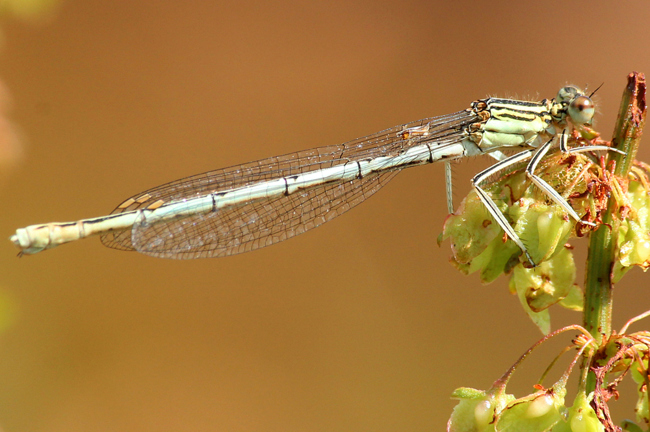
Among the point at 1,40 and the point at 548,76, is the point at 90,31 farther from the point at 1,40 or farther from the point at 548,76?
the point at 548,76

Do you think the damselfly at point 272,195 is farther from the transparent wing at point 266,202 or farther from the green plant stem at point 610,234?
the green plant stem at point 610,234

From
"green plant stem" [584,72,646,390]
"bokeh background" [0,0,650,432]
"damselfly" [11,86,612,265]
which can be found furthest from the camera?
"bokeh background" [0,0,650,432]

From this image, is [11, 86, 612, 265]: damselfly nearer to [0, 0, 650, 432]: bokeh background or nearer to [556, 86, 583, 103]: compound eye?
[556, 86, 583, 103]: compound eye

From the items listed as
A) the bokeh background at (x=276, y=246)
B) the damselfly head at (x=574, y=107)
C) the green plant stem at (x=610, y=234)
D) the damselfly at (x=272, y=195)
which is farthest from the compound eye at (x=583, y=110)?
the bokeh background at (x=276, y=246)

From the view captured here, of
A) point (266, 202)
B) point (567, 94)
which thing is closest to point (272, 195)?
point (266, 202)

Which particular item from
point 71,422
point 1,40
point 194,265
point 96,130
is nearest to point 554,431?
point 1,40

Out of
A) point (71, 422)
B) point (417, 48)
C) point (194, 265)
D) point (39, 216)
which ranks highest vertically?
point (417, 48)

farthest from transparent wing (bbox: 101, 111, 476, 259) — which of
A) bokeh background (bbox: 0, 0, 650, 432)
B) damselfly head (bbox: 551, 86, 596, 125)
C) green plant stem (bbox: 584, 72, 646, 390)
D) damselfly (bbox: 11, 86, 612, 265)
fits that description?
bokeh background (bbox: 0, 0, 650, 432)
